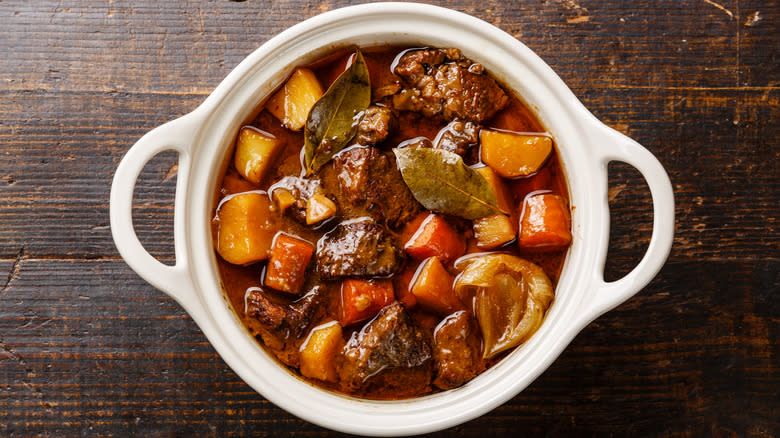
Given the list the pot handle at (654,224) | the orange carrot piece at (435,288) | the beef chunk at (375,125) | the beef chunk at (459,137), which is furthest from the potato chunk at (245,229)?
the pot handle at (654,224)

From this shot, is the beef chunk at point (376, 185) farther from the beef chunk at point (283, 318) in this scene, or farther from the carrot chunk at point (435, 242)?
the beef chunk at point (283, 318)

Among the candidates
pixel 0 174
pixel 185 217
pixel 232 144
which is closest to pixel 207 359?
pixel 185 217

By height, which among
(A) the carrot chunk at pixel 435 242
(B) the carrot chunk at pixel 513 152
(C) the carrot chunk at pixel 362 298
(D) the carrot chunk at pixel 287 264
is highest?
(B) the carrot chunk at pixel 513 152

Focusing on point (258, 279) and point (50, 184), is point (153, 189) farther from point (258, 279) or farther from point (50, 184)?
point (258, 279)

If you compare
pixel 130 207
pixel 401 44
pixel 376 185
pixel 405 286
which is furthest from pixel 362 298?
pixel 401 44

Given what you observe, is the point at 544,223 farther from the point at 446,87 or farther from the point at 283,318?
the point at 283,318
